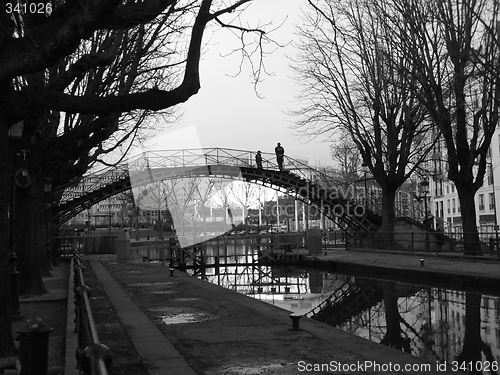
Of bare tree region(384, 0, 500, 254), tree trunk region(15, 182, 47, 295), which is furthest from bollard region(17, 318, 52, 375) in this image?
bare tree region(384, 0, 500, 254)

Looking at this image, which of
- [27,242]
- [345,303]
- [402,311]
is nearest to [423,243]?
[345,303]

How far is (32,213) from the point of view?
14.2m

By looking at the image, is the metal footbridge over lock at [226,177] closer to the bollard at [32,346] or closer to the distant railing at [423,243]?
the distant railing at [423,243]

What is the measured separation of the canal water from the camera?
9.88 meters

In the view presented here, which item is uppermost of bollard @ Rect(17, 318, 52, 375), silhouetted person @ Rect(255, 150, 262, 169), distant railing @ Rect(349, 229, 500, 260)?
silhouetted person @ Rect(255, 150, 262, 169)

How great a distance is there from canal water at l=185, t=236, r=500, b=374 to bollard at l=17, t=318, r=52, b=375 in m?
6.46

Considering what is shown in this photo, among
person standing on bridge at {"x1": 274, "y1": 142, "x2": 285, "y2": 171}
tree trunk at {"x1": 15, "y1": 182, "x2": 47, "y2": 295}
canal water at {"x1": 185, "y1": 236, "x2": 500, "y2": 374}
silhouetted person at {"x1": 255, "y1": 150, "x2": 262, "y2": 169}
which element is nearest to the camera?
canal water at {"x1": 185, "y1": 236, "x2": 500, "y2": 374}

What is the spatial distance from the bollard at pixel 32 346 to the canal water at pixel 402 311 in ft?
21.2

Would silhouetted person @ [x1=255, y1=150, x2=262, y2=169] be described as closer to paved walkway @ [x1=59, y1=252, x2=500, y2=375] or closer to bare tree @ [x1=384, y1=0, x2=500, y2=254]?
bare tree @ [x1=384, y1=0, x2=500, y2=254]

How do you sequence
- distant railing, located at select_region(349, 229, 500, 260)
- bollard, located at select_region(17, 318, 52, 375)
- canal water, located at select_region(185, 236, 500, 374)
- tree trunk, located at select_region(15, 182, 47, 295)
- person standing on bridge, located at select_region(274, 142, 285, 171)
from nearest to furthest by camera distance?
bollard, located at select_region(17, 318, 52, 375)
canal water, located at select_region(185, 236, 500, 374)
tree trunk, located at select_region(15, 182, 47, 295)
distant railing, located at select_region(349, 229, 500, 260)
person standing on bridge, located at select_region(274, 142, 285, 171)

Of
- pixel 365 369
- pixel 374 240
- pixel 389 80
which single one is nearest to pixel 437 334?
pixel 365 369

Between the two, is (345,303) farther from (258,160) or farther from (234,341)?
(258,160)

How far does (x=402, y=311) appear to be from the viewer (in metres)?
14.0

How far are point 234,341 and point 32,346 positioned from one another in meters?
4.75
